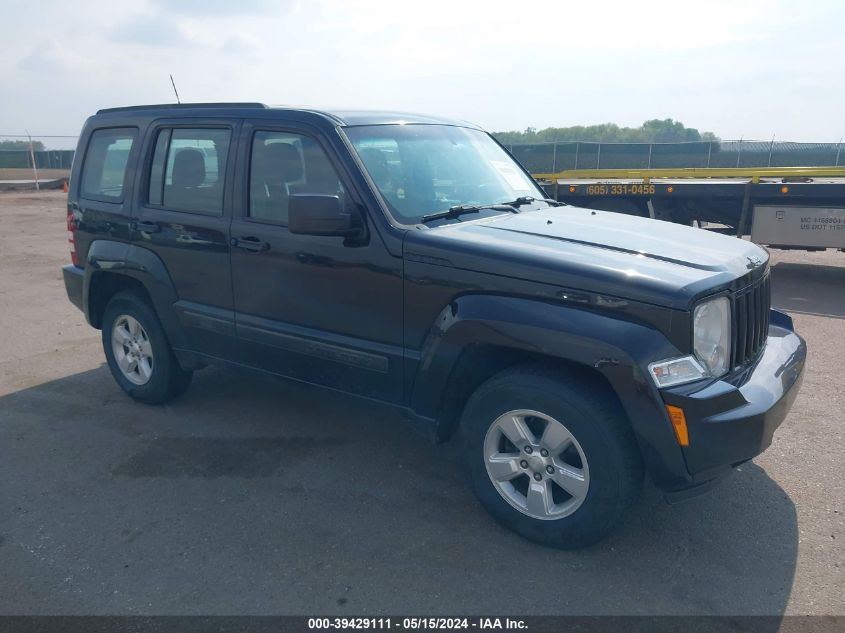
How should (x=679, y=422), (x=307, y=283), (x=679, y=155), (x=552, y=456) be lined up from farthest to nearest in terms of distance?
(x=679, y=155), (x=307, y=283), (x=552, y=456), (x=679, y=422)

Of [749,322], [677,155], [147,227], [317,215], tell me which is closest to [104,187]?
[147,227]

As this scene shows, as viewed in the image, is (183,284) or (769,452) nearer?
(769,452)

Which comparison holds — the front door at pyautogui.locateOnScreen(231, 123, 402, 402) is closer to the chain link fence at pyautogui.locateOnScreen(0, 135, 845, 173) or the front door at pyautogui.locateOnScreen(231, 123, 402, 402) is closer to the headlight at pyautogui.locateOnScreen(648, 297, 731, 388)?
the headlight at pyautogui.locateOnScreen(648, 297, 731, 388)

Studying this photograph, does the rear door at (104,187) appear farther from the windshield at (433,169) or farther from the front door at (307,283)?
the windshield at (433,169)

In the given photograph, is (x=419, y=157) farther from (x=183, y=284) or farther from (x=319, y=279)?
(x=183, y=284)

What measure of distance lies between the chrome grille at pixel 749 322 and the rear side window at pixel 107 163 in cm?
407

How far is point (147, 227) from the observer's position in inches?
185

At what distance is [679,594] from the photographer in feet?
9.71

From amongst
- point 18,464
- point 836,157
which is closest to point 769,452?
point 18,464

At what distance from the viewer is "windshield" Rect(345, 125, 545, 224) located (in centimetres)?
382

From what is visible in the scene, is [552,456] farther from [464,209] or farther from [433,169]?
[433,169]

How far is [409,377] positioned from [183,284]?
189 cm

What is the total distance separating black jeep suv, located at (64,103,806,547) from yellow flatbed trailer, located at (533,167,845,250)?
6.90m

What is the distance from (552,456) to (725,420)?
0.77m
